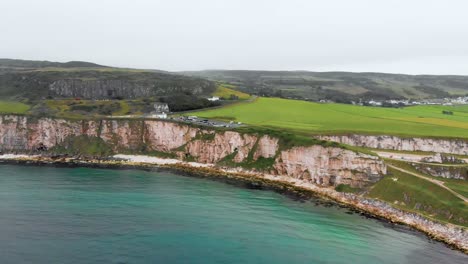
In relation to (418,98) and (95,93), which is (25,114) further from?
(418,98)

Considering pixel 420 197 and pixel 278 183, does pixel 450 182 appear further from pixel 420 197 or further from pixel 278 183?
pixel 278 183

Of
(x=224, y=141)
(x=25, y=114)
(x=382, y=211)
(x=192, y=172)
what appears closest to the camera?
(x=382, y=211)

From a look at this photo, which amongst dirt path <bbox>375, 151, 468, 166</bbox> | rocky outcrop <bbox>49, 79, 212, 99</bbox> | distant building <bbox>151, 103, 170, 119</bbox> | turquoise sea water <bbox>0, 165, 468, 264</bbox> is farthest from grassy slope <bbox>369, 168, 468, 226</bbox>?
rocky outcrop <bbox>49, 79, 212, 99</bbox>

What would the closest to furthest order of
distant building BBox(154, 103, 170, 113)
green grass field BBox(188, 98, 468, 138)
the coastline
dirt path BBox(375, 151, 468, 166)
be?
1. the coastline
2. dirt path BBox(375, 151, 468, 166)
3. green grass field BBox(188, 98, 468, 138)
4. distant building BBox(154, 103, 170, 113)

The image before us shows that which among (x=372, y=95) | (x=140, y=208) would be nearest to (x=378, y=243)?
(x=140, y=208)

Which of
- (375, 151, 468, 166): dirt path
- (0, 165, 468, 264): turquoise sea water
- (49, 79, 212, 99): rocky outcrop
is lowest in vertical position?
(0, 165, 468, 264): turquoise sea water

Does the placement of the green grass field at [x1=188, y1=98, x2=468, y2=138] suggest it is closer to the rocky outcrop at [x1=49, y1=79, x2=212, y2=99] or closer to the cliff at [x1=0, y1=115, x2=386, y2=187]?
the cliff at [x1=0, y1=115, x2=386, y2=187]

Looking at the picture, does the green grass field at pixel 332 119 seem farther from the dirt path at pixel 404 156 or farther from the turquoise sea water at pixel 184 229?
the turquoise sea water at pixel 184 229

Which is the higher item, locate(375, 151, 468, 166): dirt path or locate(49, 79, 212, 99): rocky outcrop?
locate(49, 79, 212, 99): rocky outcrop
